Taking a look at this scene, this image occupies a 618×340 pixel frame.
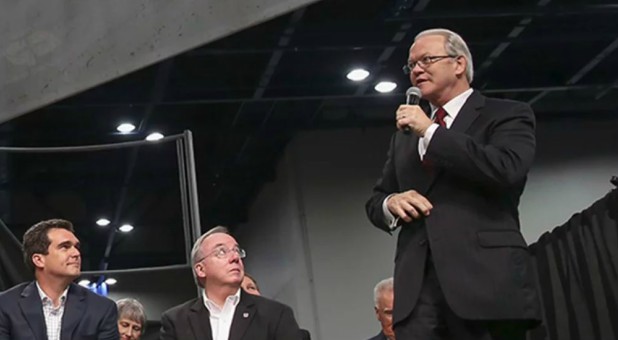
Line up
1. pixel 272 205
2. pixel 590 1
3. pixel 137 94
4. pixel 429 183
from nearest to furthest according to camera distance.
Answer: pixel 429 183, pixel 590 1, pixel 137 94, pixel 272 205

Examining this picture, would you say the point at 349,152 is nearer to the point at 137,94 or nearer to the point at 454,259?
the point at 137,94

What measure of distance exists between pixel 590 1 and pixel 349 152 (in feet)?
11.0

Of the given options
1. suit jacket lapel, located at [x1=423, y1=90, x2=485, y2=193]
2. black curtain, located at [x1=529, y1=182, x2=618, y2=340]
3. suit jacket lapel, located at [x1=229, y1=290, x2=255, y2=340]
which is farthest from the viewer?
black curtain, located at [x1=529, y1=182, x2=618, y2=340]

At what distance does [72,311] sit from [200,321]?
53 cm

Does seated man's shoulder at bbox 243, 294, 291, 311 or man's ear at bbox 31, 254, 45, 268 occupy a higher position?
man's ear at bbox 31, 254, 45, 268

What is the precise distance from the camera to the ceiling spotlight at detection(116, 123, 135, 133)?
8.86 m

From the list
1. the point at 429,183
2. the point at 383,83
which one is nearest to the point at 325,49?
the point at 383,83

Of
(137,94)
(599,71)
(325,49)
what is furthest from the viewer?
(599,71)

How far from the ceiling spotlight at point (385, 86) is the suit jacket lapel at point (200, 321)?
5371mm

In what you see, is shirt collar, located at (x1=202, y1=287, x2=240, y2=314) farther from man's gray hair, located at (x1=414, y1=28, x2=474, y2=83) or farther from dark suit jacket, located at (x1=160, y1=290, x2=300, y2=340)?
man's gray hair, located at (x1=414, y1=28, x2=474, y2=83)

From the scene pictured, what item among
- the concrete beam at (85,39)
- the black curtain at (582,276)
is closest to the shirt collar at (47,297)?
the black curtain at (582,276)

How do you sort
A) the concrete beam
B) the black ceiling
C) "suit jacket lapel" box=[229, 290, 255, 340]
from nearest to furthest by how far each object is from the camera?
"suit jacket lapel" box=[229, 290, 255, 340] → the concrete beam → the black ceiling

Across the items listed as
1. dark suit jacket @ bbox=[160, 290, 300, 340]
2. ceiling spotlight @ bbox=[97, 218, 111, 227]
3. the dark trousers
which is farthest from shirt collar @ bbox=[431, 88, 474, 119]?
ceiling spotlight @ bbox=[97, 218, 111, 227]

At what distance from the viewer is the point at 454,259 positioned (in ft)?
6.64
